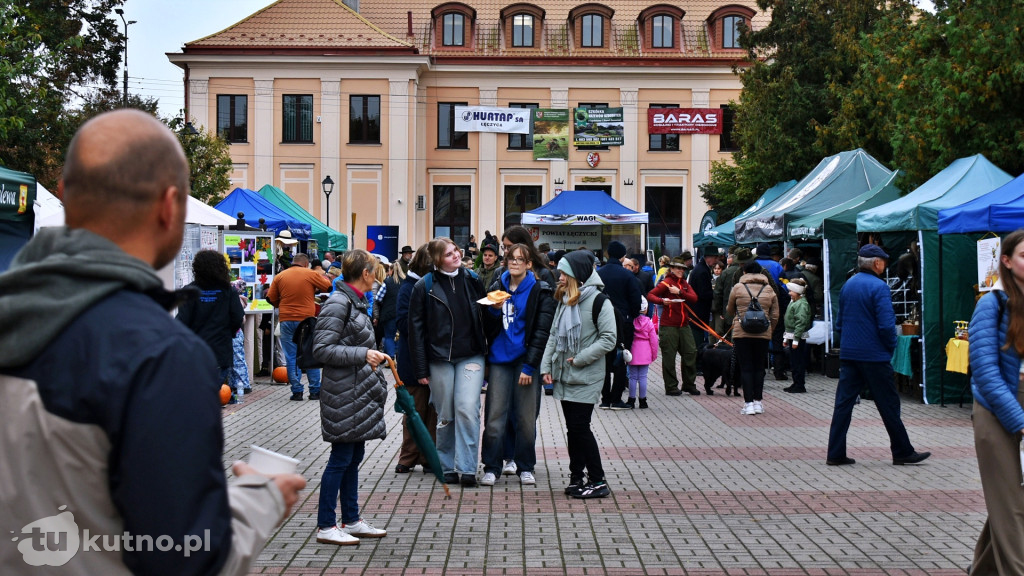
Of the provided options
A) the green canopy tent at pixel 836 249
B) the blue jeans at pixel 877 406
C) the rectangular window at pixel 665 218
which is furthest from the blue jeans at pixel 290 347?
the rectangular window at pixel 665 218

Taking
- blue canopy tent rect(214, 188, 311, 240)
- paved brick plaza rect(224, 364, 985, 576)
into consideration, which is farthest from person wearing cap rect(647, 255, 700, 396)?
blue canopy tent rect(214, 188, 311, 240)

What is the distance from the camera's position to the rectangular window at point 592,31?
50812mm

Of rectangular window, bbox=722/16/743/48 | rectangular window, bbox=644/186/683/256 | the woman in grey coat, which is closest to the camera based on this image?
the woman in grey coat

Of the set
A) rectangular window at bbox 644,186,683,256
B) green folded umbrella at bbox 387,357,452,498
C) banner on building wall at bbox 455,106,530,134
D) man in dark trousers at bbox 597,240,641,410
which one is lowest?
green folded umbrella at bbox 387,357,452,498

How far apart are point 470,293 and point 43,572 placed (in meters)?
6.97

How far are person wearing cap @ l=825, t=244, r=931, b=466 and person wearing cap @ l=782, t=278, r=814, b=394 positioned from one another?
652cm

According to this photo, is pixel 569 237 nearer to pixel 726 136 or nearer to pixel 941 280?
Result: pixel 941 280

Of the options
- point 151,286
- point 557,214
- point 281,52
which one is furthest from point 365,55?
point 151,286

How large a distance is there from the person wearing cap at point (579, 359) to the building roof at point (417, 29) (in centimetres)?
4069

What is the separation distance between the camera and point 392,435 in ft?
39.0

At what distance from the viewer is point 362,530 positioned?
→ 6809 mm

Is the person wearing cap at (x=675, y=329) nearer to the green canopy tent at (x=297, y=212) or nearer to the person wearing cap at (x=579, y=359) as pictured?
the person wearing cap at (x=579, y=359)

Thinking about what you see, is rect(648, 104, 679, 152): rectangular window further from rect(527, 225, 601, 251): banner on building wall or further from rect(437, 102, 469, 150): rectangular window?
rect(527, 225, 601, 251): banner on building wall

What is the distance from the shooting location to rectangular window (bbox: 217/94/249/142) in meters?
48.6
